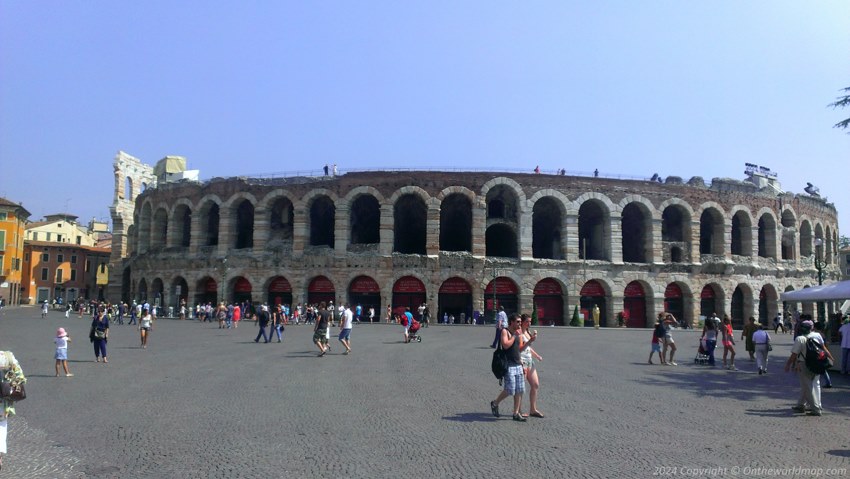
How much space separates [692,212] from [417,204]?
18242 millimetres

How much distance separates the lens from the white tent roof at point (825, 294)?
1487 cm

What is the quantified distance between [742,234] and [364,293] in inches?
1043

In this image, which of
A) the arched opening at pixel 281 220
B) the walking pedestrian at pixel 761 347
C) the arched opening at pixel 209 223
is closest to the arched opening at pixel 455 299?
the arched opening at pixel 281 220

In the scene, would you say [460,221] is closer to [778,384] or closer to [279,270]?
[279,270]

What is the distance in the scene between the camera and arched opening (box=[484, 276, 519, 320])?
34062 mm

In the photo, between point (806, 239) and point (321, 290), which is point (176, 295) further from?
point (806, 239)

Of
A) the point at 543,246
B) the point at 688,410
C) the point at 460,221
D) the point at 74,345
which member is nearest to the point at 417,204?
the point at 460,221

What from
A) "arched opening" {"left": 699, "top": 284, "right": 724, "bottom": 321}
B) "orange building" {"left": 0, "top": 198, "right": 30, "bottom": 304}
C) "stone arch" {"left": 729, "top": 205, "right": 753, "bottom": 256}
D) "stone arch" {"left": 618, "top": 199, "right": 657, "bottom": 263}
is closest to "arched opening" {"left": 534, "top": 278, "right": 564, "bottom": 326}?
"stone arch" {"left": 618, "top": 199, "right": 657, "bottom": 263}

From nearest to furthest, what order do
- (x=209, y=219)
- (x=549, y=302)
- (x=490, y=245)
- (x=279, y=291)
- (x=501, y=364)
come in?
(x=501, y=364) → (x=549, y=302) → (x=279, y=291) → (x=490, y=245) → (x=209, y=219)

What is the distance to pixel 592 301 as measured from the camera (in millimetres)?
35906

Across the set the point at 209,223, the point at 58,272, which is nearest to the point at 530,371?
the point at 209,223

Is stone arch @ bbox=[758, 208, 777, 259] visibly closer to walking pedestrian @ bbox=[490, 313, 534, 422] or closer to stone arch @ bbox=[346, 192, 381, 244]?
stone arch @ bbox=[346, 192, 381, 244]

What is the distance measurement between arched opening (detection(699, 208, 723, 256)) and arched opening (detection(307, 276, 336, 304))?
25596 millimetres

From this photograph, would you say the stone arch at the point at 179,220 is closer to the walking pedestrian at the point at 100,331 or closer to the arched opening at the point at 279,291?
the arched opening at the point at 279,291
